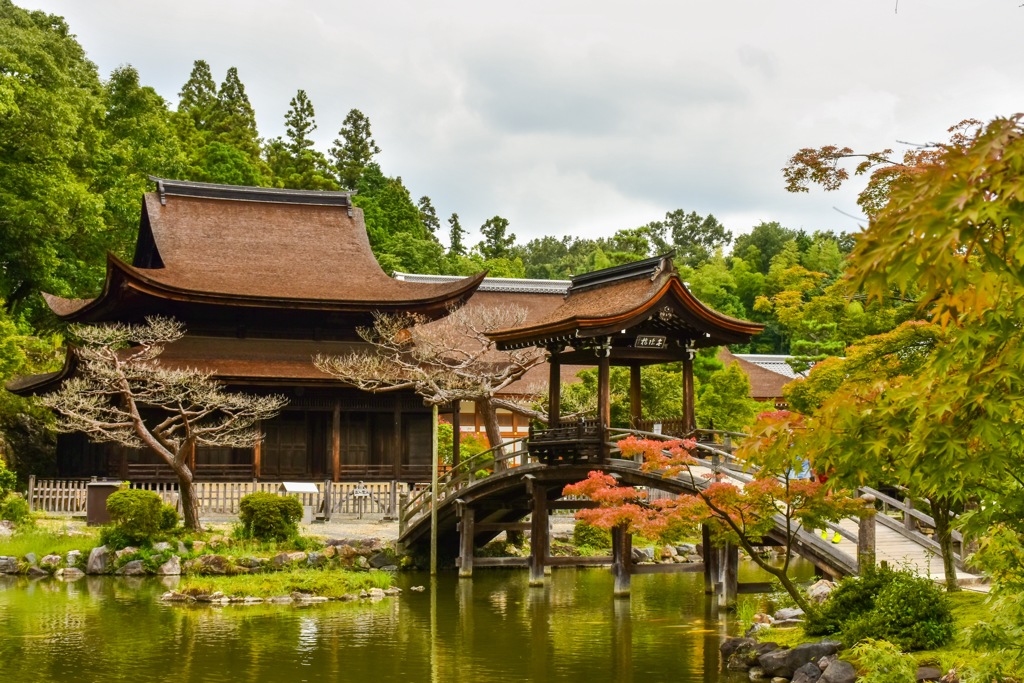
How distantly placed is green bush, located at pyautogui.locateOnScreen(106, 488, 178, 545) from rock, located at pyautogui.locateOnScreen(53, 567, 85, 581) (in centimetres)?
95

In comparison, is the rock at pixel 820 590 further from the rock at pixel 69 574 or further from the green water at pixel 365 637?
the rock at pixel 69 574

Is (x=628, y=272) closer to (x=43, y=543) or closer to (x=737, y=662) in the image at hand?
(x=737, y=662)

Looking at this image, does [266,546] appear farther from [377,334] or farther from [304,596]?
[377,334]

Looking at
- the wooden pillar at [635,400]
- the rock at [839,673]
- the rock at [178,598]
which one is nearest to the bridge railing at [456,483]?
the wooden pillar at [635,400]

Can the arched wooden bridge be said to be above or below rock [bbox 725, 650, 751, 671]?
above

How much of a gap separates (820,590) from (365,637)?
704 cm

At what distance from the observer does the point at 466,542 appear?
27.0 meters

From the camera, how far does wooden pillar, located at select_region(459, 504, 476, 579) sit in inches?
1062

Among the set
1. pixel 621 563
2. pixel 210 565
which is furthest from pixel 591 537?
pixel 210 565

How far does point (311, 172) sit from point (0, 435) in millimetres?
41494

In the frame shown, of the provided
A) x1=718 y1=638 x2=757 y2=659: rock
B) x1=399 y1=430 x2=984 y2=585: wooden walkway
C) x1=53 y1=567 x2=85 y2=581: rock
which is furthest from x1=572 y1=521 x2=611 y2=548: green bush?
x1=718 y1=638 x2=757 y2=659: rock

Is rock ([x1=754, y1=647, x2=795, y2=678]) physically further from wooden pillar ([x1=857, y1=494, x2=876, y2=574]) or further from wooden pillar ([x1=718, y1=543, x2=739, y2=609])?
wooden pillar ([x1=718, y1=543, x2=739, y2=609])

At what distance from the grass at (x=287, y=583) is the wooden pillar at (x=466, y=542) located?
7.35 ft

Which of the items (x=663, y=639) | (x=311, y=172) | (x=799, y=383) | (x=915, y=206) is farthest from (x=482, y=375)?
(x=311, y=172)
